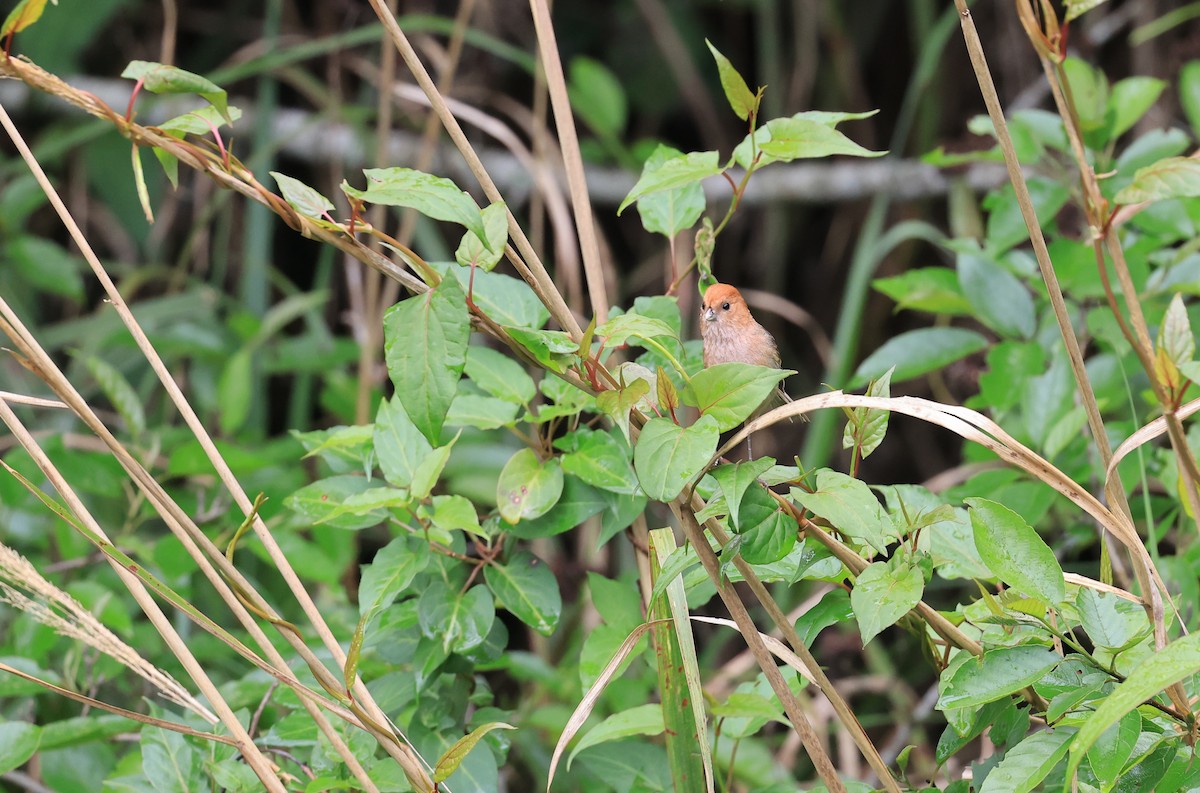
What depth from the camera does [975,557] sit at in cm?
125

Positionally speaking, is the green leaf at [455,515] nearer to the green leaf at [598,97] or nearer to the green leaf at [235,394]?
the green leaf at [235,394]

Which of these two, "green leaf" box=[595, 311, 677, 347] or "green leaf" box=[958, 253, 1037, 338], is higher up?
"green leaf" box=[595, 311, 677, 347]

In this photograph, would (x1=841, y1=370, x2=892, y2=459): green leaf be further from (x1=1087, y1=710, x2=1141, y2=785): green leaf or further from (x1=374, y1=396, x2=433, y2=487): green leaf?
(x1=374, y1=396, x2=433, y2=487): green leaf

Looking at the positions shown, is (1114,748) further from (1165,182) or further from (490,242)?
(490,242)

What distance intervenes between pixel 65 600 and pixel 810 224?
3641 millimetres

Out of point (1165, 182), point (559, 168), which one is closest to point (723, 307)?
point (1165, 182)

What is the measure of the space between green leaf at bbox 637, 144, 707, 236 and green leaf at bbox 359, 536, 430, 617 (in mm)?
511

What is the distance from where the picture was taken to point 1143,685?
863mm

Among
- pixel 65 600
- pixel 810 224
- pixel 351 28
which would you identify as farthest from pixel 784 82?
pixel 65 600

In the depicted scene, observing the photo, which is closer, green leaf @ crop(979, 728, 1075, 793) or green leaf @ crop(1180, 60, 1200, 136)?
green leaf @ crop(979, 728, 1075, 793)

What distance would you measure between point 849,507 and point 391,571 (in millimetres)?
612

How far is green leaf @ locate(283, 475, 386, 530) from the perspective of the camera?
4.71ft

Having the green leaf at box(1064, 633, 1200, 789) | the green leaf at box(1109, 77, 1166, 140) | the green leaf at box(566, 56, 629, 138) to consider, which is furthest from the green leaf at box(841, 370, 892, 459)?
the green leaf at box(566, 56, 629, 138)

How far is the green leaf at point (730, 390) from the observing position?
1064 millimetres
